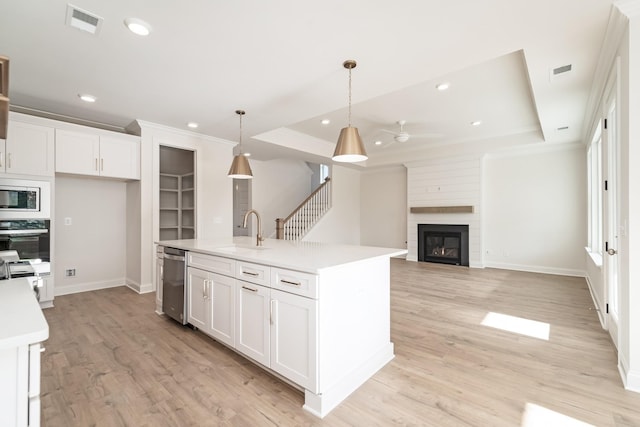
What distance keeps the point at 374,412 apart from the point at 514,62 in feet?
12.0

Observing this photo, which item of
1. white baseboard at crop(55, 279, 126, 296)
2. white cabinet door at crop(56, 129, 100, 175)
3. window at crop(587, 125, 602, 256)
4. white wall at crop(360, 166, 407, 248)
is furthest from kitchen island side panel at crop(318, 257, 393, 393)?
white wall at crop(360, 166, 407, 248)

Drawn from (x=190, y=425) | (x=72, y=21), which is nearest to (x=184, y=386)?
(x=190, y=425)

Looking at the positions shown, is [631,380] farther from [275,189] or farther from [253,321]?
[275,189]

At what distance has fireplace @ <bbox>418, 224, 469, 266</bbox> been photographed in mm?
6777

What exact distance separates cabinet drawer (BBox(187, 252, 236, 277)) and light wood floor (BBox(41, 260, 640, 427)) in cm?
72

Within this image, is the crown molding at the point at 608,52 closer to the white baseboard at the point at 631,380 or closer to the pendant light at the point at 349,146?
the pendant light at the point at 349,146

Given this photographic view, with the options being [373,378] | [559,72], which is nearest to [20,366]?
[373,378]

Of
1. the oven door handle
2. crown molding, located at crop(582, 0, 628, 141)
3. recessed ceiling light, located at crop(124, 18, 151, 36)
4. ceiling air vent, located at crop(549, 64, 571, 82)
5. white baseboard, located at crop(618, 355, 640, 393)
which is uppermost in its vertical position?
recessed ceiling light, located at crop(124, 18, 151, 36)

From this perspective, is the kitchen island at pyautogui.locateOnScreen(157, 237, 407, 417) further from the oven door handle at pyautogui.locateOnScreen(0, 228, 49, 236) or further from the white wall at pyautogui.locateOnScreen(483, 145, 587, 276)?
the white wall at pyautogui.locateOnScreen(483, 145, 587, 276)

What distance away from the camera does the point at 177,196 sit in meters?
6.11

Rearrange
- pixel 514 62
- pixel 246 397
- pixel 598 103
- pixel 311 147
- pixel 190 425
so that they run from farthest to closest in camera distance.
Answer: pixel 311 147, pixel 598 103, pixel 514 62, pixel 246 397, pixel 190 425

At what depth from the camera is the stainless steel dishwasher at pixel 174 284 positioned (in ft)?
10.2

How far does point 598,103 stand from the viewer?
3.54m

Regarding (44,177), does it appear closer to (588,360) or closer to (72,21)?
(72,21)
